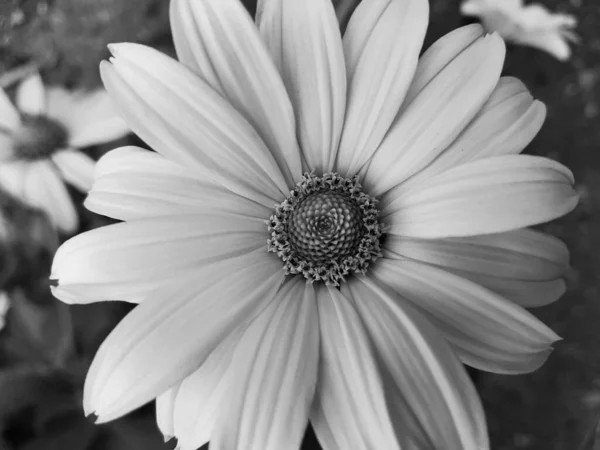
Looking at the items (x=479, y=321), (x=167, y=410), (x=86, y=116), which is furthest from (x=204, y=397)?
(x=86, y=116)

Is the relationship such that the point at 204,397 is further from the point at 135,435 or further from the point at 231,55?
the point at 135,435

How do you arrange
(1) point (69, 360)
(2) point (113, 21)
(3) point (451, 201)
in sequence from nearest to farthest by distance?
(3) point (451, 201) < (1) point (69, 360) < (2) point (113, 21)

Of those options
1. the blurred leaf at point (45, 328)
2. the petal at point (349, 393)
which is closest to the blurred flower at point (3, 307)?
the blurred leaf at point (45, 328)

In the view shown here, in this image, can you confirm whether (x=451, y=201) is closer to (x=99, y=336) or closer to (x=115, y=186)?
(x=115, y=186)

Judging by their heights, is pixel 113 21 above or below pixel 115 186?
above

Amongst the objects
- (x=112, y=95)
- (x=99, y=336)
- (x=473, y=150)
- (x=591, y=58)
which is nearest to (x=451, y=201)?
(x=473, y=150)

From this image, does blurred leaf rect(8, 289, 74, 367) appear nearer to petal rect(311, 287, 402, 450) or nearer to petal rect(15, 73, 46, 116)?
petal rect(15, 73, 46, 116)
